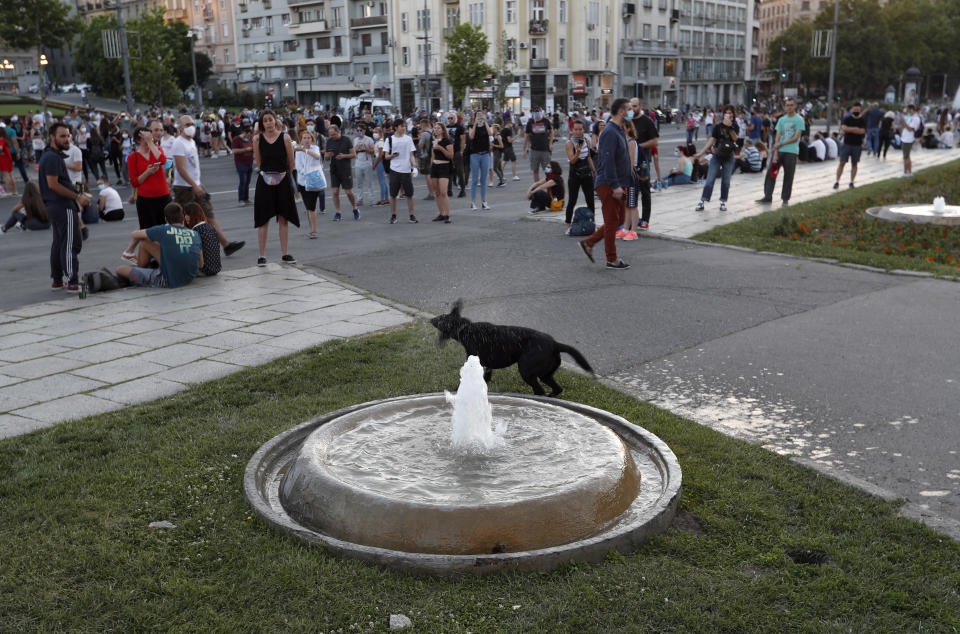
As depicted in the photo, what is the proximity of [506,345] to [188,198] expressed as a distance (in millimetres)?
7068

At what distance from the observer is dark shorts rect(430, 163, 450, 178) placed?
14.8 metres

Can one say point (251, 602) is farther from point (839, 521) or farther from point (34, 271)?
point (34, 271)

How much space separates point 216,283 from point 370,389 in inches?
186

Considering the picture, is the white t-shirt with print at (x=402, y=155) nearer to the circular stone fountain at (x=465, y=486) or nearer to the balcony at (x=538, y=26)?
the circular stone fountain at (x=465, y=486)

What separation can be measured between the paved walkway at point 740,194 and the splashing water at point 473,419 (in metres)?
8.55

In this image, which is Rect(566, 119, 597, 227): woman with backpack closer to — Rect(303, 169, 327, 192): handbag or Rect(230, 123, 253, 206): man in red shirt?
Rect(303, 169, 327, 192): handbag

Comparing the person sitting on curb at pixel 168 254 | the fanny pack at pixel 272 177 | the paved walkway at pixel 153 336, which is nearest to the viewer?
the paved walkway at pixel 153 336

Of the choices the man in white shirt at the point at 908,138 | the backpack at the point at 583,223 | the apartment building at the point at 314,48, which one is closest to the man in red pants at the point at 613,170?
the backpack at the point at 583,223

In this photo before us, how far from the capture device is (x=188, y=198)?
429 inches

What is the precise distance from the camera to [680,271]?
1002 cm

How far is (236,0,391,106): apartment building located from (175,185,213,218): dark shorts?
6560 centimetres

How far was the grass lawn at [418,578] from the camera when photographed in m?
3.15

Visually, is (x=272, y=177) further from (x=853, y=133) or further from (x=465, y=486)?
(x=853, y=133)

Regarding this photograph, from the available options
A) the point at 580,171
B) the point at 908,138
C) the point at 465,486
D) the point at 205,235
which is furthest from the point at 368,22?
the point at 465,486
